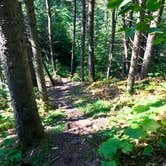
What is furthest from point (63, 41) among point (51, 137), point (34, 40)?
point (51, 137)

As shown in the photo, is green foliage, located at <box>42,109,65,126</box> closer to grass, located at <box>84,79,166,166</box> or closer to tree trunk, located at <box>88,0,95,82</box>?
grass, located at <box>84,79,166,166</box>

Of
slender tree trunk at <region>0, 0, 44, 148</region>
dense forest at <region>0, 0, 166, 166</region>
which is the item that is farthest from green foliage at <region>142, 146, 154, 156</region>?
slender tree trunk at <region>0, 0, 44, 148</region>

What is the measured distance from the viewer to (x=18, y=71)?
14.4 feet

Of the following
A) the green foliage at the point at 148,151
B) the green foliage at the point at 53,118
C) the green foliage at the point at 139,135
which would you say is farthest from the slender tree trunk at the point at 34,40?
the green foliage at the point at 148,151

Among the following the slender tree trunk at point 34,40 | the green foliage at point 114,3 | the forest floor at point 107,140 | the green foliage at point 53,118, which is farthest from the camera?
the slender tree trunk at point 34,40

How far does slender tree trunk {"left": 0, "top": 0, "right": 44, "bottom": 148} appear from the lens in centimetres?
416

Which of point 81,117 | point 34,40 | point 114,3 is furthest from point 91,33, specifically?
point 114,3

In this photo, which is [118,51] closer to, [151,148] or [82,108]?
[82,108]

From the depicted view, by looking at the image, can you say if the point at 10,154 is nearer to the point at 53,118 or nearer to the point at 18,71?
the point at 18,71

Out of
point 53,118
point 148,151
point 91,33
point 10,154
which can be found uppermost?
point 91,33

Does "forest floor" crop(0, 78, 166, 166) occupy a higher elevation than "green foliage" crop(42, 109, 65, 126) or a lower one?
higher

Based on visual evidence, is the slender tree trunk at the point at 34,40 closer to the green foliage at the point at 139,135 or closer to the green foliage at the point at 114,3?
the green foliage at the point at 139,135

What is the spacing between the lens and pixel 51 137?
207 inches

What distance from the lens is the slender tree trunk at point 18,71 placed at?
4.16m
